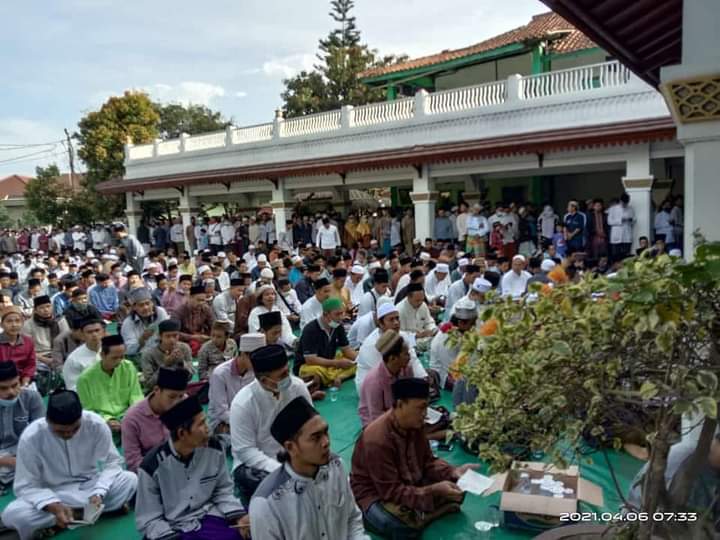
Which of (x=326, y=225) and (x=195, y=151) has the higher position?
(x=195, y=151)

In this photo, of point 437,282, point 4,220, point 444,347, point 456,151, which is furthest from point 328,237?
point 4,220

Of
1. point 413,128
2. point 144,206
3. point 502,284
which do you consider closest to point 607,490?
point 502,284

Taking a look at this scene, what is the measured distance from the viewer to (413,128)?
583 inches

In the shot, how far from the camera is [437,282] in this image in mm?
9625

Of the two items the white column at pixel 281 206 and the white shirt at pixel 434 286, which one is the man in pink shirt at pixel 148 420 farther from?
the white column at pixel 281 206

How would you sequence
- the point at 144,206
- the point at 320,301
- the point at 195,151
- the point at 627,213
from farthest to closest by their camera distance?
the point at 144,206
the point at 195,151
the point at 627,213
the point at 320,301

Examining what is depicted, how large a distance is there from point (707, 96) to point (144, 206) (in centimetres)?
2459

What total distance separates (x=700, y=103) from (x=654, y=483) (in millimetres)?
2116

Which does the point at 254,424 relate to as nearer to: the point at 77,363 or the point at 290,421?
the point at 290,421

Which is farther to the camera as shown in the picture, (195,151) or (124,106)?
(124,106)

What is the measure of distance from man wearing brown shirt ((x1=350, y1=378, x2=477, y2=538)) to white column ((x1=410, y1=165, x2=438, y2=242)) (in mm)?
11031

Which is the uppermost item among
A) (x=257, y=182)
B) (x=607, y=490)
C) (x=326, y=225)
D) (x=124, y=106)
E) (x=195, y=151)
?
(x=124, y=106)

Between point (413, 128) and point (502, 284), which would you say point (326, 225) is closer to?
point (413, 128)

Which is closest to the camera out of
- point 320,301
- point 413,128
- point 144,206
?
point 320,301
